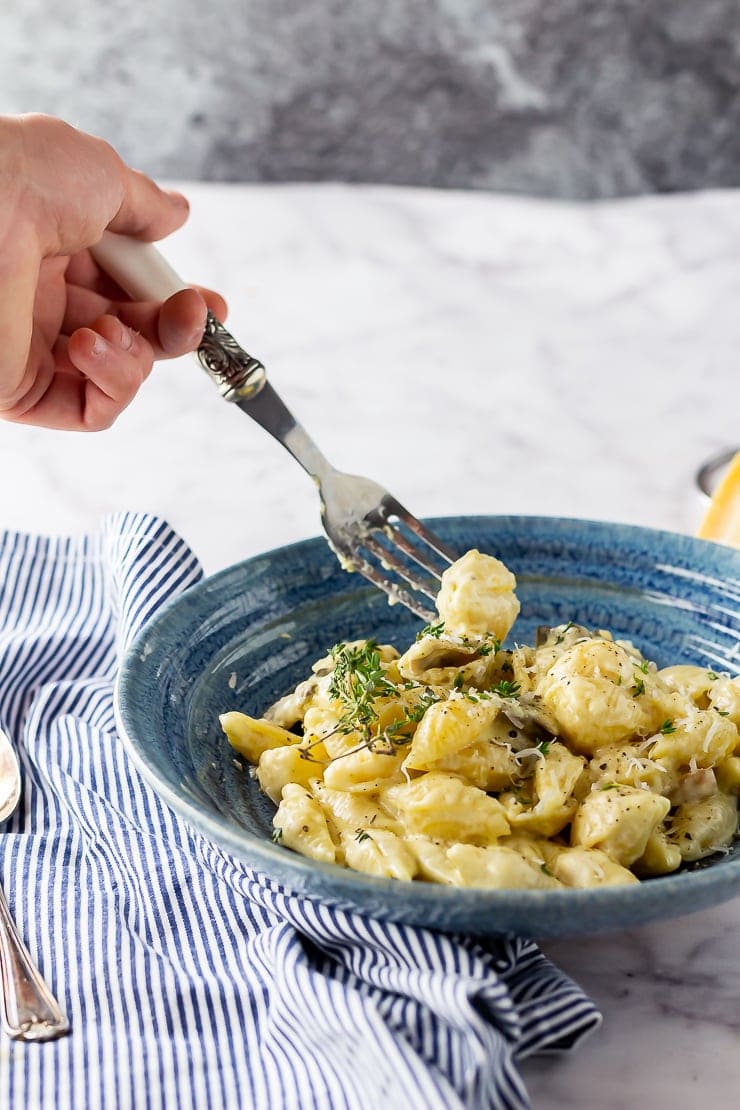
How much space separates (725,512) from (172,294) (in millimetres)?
1070

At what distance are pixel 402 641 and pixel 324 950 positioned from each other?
2.31 ft

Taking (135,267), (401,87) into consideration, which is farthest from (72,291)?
(401,87)

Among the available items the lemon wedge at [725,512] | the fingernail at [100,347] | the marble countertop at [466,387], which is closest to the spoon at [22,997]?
the marble countertop at [466,387]

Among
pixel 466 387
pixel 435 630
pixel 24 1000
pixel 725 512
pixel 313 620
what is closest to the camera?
pixel 24 1000

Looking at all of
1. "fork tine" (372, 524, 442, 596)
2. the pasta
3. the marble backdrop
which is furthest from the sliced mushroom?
the marble backdrop

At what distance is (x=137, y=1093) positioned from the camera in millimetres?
1308

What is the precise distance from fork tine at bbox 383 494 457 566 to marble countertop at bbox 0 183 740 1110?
0.61m

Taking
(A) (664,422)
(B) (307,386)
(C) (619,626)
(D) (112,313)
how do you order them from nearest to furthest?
(C) (619,626) < (D) (112,313) < (A) (664,422) < (B) (307,386)

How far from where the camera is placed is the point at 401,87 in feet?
14.9

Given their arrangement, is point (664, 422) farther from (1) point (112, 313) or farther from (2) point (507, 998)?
(2) point (507, 998)

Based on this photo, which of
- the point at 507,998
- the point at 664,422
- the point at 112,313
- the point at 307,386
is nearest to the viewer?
the point at 507,998

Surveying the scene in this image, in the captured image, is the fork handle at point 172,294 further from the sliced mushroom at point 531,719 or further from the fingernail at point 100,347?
the sliced mushroom at point 531,719

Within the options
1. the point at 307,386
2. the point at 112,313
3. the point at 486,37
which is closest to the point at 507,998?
the point at 112,313

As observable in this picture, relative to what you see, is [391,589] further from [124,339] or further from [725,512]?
[725,512]
